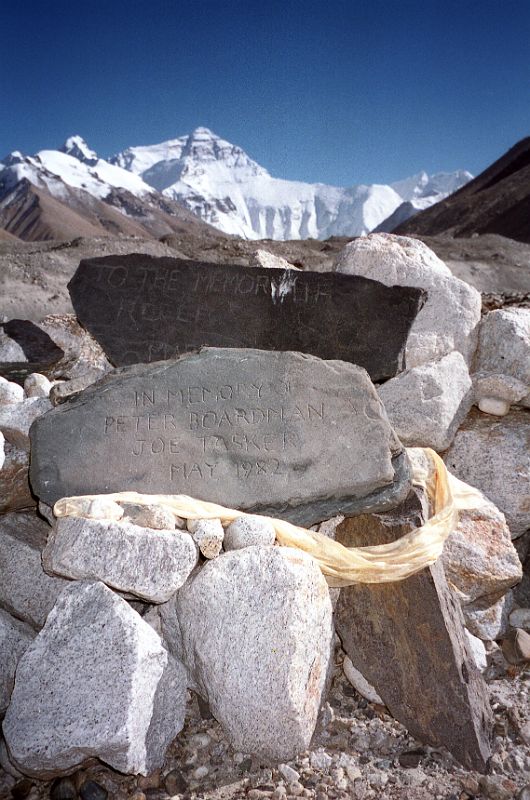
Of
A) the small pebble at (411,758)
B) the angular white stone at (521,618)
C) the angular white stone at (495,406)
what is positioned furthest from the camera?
the angular white stone at (495,406)

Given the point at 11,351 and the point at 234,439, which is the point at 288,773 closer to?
the point at 234,439

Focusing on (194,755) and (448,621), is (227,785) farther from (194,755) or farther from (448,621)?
(448,621)

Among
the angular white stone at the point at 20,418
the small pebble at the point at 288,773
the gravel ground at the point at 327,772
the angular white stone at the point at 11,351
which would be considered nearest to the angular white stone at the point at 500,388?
the gravel ground at the point at 327,772

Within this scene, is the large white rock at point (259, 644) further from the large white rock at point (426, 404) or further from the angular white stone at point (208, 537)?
the large white rock at point (426, 404)

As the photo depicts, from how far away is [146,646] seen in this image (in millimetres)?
2131

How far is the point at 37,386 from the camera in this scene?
3756mm

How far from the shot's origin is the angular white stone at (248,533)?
7.89 ft

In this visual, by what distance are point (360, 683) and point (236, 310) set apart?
7.99ft

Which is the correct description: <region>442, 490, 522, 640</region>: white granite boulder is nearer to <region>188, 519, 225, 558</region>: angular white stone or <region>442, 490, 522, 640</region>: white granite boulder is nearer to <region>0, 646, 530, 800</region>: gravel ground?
<region>0, 646, 530, 800</region>: gravel ground

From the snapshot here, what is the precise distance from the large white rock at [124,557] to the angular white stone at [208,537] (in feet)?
0.30

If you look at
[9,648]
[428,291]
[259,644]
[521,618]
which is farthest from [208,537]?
[428,291]

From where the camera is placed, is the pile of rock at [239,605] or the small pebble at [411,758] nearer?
the pile of rock at [239,605]

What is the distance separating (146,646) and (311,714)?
67cm

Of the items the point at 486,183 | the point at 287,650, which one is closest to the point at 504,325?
the point at 287,650
